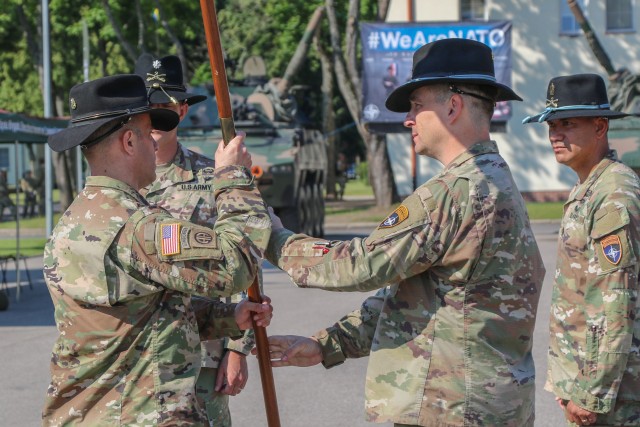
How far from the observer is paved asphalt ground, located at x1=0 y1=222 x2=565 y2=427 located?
802 cm

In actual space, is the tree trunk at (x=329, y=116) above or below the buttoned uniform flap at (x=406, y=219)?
below

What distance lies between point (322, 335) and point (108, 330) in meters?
→ 0.85

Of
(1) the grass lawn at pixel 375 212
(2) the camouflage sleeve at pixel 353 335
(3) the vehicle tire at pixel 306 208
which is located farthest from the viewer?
(1) the grass lawn at pixel 375 212

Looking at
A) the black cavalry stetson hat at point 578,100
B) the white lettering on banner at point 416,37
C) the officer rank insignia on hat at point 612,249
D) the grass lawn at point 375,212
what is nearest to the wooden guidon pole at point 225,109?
the officer rank insignia on hat at point 612,249

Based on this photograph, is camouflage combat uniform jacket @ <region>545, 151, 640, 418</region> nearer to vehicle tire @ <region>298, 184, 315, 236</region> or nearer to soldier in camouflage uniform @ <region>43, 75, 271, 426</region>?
soldier in camouflage uniform @ <region>43, 75, 271, 426</region>

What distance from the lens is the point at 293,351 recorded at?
13.5 ft

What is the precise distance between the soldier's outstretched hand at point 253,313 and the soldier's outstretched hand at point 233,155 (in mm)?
540

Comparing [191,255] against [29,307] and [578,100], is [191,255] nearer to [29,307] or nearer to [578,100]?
[578,100]

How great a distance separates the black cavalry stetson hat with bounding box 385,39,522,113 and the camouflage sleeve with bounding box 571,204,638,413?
0.96 meters

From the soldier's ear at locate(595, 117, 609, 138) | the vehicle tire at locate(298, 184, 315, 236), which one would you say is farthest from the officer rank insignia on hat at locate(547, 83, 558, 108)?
the vehicle tire at locate(298, 184, 315, 236)

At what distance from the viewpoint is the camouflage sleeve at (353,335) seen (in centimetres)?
411

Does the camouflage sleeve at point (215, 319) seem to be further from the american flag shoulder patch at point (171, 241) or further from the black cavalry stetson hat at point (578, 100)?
the black cavalry stetson hat at point (578, 100)

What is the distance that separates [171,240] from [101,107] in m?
0.53

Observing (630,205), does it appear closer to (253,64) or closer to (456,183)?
(456,183)
